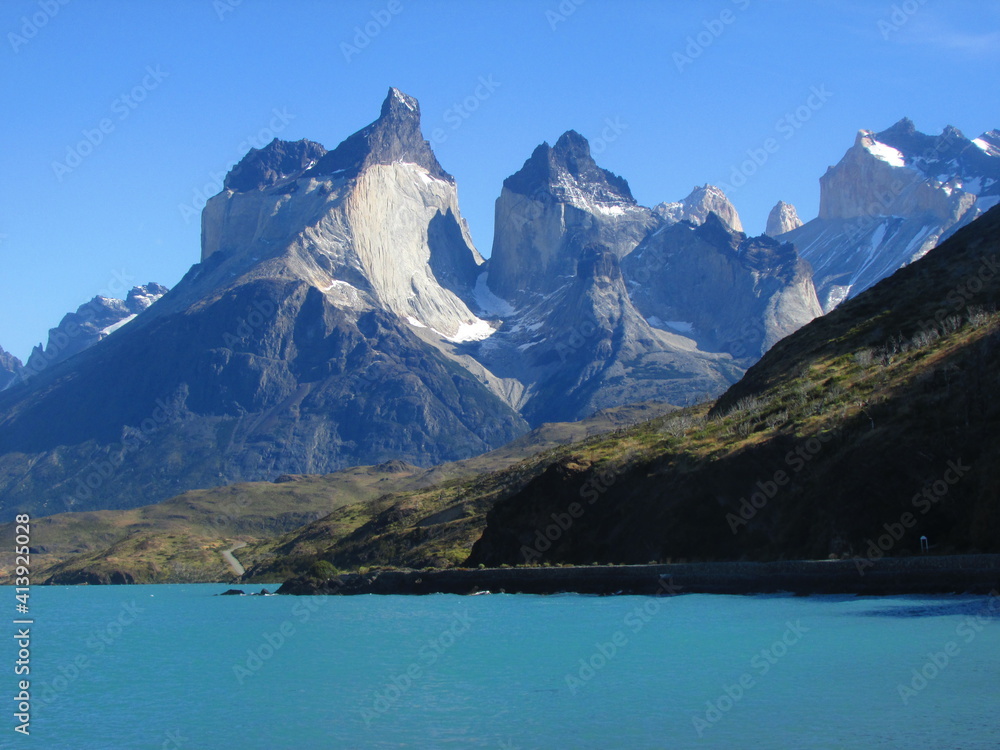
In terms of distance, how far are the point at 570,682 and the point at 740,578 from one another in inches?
987

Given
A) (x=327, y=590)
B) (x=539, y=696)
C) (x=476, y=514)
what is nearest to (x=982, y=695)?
(x=539, y=696)

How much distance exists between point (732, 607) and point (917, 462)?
12.6 metres

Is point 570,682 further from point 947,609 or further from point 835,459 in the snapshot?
point 835,459

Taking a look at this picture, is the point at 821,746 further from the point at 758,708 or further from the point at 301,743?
the point at 301,743

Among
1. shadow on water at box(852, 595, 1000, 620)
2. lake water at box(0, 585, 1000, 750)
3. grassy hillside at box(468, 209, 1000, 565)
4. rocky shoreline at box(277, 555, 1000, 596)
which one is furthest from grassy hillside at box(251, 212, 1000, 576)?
lake water at box(0, 585, 1000, 750)

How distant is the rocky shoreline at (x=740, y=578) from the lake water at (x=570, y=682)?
175cm

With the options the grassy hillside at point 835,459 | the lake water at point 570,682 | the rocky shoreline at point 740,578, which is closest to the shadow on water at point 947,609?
the lake water at point 570,682

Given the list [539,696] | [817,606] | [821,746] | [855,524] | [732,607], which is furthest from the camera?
[855,524]

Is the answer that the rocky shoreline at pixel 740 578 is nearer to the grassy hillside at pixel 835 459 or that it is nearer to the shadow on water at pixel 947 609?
the shadow on water at pixel 947 609

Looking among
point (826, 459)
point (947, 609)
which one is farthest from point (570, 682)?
point (826, 459)

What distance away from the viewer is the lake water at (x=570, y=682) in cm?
3014

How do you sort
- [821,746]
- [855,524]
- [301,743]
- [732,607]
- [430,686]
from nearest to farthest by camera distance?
1. [821,746]
2. [301,743]
3. [430,686]
4. [732,607]
5. [855,524]

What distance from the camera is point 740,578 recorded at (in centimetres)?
6134

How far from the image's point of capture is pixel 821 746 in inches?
1069
